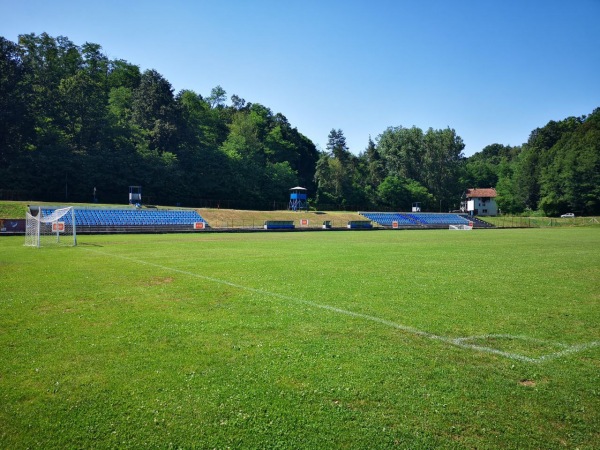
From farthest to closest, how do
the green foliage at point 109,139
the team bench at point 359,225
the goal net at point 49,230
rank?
the green foliage at point 109,139
the team bench at point 359,225
the goal net at point 49,230

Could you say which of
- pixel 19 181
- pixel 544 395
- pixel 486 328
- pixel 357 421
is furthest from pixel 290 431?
pixel 19 181

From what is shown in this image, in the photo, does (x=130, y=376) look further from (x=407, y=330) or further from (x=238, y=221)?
(x=238, y=221)

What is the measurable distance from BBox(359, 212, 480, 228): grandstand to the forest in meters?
19.7

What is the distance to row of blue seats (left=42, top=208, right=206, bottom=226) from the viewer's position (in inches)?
1716

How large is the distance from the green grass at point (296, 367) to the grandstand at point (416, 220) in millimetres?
58299

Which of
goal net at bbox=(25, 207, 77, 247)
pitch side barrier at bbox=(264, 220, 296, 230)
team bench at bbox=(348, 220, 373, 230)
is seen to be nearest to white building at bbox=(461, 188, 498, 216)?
team bench at bbox=(348, 220, 373, 230)

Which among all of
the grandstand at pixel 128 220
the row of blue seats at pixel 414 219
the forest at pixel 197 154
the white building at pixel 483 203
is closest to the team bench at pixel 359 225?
the row of blue seats at pixel 414 219

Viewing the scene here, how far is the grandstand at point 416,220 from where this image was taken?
225 feet

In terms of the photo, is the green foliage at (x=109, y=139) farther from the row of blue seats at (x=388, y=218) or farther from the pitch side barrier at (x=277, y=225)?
the pitch side barrier at (x=277, y=225)

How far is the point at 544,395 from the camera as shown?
4.50 m

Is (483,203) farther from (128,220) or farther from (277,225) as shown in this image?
(128,220)

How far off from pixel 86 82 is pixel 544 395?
3423 inches

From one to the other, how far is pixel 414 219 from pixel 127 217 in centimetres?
4946

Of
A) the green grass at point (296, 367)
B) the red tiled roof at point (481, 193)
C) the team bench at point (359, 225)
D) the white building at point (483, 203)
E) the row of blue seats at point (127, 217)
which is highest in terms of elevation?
the red tiled roof at point (481, 193)
